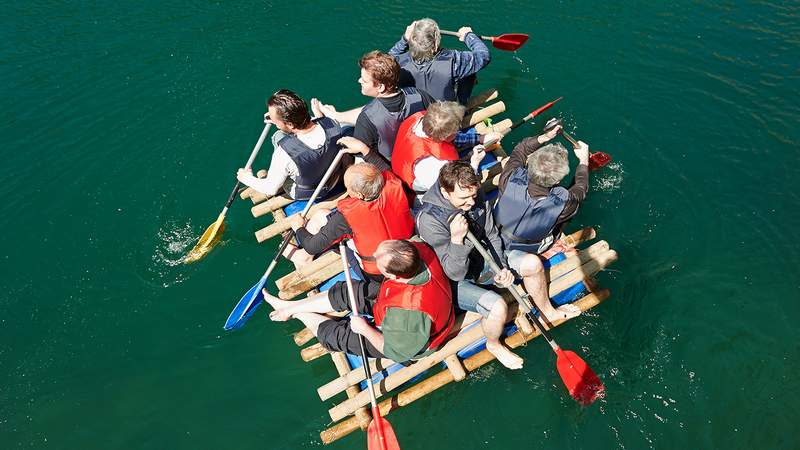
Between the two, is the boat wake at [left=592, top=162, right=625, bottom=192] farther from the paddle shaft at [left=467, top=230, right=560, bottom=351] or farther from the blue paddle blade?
the blue paddle blade

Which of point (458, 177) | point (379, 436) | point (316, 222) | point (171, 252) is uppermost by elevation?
point (458, 177)

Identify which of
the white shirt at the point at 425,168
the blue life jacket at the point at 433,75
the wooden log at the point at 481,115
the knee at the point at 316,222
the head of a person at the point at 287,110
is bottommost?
the knee at the point at 316,222

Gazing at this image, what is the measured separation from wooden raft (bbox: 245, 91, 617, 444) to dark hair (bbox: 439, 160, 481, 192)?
5.28 feet

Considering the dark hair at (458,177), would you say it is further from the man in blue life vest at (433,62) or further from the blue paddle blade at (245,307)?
the blue paddle blade at (245,307)

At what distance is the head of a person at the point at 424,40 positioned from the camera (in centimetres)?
618

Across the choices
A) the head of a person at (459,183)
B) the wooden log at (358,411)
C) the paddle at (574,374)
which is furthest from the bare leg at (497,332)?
the wooden log at (358,411)

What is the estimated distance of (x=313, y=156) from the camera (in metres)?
5.64

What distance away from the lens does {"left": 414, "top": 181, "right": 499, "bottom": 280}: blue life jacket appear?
187 inches

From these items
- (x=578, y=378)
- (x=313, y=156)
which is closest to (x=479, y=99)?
(x=313, y=156)

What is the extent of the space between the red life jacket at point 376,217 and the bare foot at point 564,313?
1.95 metres

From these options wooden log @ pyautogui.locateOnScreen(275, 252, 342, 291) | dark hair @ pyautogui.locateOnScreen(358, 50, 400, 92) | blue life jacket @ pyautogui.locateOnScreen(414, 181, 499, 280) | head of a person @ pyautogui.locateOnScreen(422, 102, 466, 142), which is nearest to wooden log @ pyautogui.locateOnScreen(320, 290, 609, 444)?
blue life jacket @ pyautogui.locateOnScreen(414, 181, 499, 280)

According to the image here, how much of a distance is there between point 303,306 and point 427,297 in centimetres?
173

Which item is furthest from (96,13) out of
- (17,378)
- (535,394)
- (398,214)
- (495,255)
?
(535,394)

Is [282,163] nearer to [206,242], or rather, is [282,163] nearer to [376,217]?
[376,217]
